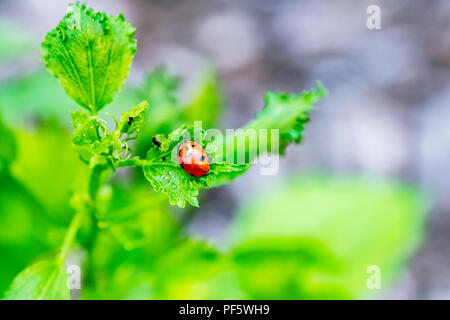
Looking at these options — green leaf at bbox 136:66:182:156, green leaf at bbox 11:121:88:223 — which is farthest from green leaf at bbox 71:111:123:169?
green leaf at bbox 11:121:88:223

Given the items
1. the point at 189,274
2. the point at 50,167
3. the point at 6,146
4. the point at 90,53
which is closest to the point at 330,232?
the point at 189,274

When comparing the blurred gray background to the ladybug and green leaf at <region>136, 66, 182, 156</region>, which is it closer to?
green leaf at <region>136, 66, 182, 156</region>

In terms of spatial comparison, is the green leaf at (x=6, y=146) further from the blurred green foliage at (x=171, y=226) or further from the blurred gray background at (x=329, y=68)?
the blurred gray background at (x=329, y=68)

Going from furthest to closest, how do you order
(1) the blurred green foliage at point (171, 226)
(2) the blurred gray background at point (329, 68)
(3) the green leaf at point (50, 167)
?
1. (2) the blurred gray background at point (329, 68)
2. (3) the green leaf at point (50, 167)
3. (1) the blurred green foliage at point (171, 226)

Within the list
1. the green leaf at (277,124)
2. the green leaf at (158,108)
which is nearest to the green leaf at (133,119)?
the green leaf at (277,124)

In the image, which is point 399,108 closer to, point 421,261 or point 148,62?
point 421,261
